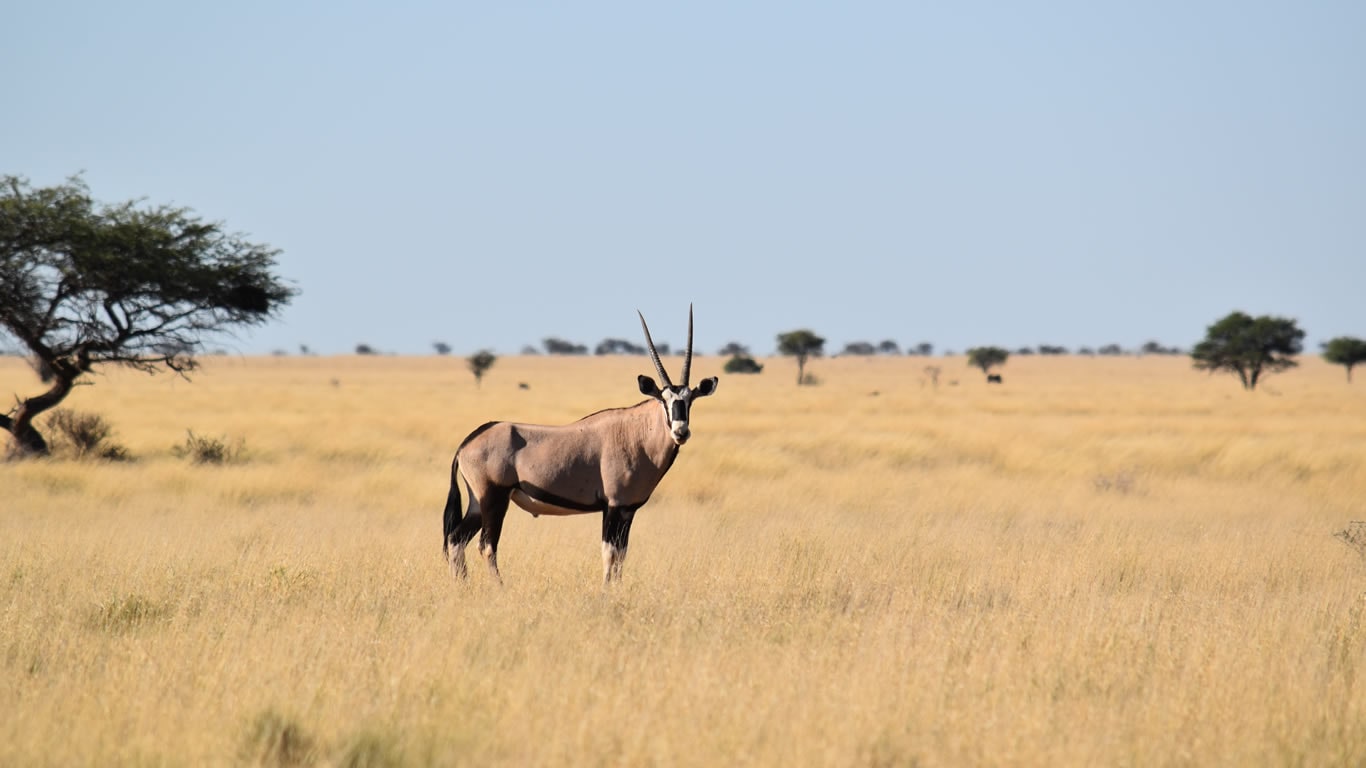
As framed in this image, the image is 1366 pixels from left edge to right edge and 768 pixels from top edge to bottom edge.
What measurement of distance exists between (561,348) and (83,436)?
141 metres

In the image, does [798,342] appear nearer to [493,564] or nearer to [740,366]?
[740,366]

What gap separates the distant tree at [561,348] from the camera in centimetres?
15900

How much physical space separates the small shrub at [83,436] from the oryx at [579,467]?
1299 centimetres

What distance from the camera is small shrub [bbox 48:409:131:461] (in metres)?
19.0

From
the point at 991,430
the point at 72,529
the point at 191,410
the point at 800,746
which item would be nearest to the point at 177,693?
the point at 800,746

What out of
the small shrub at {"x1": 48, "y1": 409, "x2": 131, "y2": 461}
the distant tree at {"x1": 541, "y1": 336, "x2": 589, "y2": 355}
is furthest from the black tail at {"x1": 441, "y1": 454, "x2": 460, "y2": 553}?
the distant tree at {"x1": 541, "y1": 336, "x2": 589, "y2": 355}

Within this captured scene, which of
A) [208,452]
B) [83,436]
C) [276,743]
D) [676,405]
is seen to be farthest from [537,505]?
[83,436]

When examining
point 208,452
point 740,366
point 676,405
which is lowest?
point 208,452

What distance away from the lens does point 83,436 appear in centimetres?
1934

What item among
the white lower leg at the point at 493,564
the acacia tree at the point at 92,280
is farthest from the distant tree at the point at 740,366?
the white lower leg at the point at 493,564

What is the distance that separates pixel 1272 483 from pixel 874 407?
21.5 m

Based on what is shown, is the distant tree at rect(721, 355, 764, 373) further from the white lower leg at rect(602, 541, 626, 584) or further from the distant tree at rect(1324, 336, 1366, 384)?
the white lower leg at rect(602, 541, 626, 584)

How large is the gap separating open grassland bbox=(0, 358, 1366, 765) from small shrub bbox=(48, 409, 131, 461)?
109 inches

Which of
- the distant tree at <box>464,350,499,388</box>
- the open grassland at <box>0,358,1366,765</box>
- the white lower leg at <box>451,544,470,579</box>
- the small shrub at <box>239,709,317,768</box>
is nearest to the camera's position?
the small shrub at <box>239,709,317,768</box>
